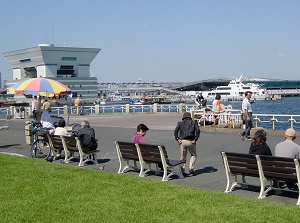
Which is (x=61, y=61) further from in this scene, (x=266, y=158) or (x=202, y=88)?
(x=266, y=158)

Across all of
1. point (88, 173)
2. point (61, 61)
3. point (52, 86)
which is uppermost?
point (61, 61)

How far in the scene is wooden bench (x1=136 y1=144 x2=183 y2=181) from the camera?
36.0ft

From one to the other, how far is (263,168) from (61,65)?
14438cm

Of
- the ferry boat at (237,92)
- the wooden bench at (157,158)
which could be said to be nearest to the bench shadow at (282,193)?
the wooden bench at (157,158)

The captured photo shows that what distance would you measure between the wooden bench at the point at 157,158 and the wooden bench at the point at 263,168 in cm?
165

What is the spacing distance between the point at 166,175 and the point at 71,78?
452ft

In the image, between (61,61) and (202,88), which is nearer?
(61,61)

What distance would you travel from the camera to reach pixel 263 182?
9.00 m

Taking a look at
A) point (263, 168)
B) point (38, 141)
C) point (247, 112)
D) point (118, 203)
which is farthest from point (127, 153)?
point (247, 112)

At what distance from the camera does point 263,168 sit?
9008 millimetres

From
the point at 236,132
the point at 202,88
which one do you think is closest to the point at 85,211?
the point at 236,132

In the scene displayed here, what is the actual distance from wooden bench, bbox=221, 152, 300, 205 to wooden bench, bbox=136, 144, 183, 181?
1.65 m

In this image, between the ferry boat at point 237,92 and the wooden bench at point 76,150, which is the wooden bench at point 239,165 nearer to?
the wooden bench at point 76,150

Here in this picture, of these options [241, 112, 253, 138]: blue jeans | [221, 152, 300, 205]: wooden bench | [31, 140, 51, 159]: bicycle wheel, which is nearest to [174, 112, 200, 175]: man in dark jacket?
[221, 152, 300, 205]: wooden bench
